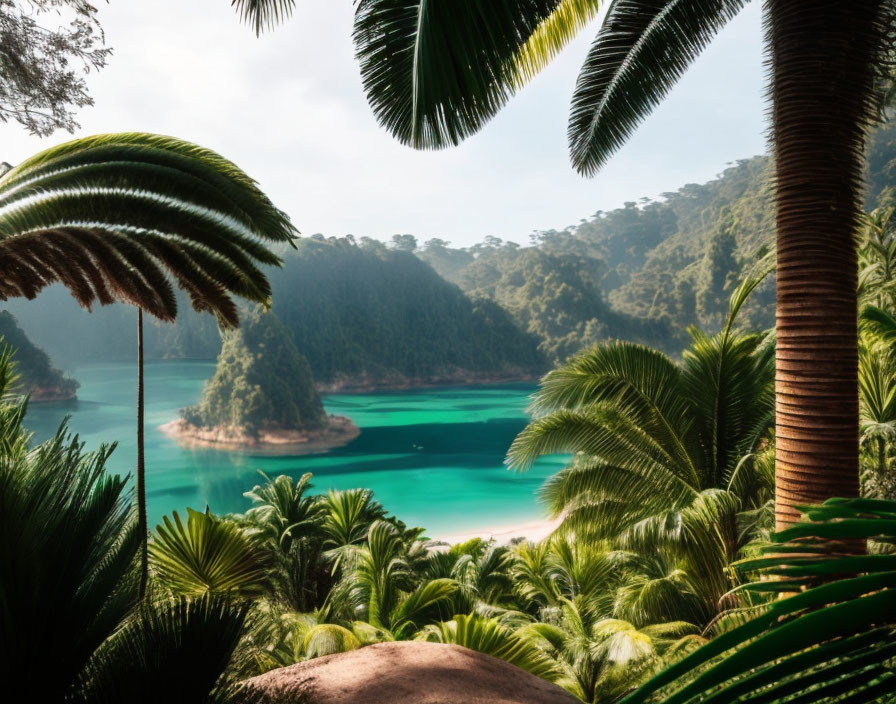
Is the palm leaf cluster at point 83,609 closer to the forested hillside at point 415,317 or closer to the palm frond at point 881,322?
the palm frond at point 881,322

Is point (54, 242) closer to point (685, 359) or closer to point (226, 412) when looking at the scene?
point (685, 359)

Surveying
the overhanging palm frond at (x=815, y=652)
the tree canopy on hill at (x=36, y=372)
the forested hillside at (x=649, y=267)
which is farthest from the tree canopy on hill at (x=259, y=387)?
the overhanging palm frond at (x=815, y=652)

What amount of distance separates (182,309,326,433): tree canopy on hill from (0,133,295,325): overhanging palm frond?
34116 millimetres

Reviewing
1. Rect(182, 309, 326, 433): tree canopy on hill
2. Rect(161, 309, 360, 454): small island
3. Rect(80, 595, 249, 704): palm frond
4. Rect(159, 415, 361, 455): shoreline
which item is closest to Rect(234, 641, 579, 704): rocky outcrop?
Rect(80, 595, 249, 704): palm frond

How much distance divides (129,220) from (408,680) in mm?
3705

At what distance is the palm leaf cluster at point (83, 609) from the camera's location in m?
1.72

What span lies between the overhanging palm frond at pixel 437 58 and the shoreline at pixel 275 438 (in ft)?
115

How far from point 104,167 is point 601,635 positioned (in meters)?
5.29

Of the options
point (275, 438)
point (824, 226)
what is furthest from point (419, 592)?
point (275, 438)

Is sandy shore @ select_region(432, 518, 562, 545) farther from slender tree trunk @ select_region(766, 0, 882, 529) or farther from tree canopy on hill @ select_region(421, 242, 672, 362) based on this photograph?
tree canopy on hill @ select_region(421, 242, 672, 362)

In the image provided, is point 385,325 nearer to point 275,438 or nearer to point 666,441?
point 275,438

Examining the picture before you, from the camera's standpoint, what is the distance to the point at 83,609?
6.08 feet

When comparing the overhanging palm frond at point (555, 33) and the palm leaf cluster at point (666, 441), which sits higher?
the overhanging palm frond at point (555, 33)

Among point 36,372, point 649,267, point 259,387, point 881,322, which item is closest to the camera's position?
point 881,322
